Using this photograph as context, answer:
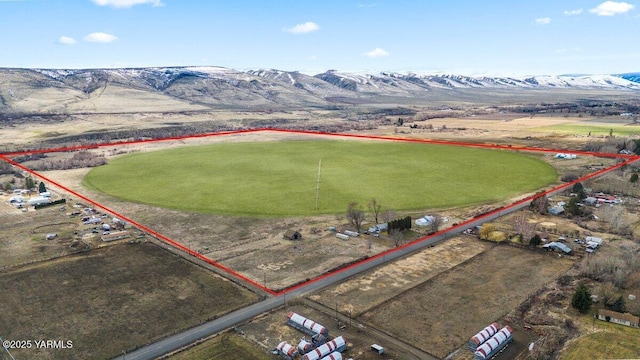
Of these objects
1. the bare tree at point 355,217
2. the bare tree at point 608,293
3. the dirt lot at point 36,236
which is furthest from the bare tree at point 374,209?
the dirt lot at point 36,236

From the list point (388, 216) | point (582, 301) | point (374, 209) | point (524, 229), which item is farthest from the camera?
point (374, 209)

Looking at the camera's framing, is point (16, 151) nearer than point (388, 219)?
No

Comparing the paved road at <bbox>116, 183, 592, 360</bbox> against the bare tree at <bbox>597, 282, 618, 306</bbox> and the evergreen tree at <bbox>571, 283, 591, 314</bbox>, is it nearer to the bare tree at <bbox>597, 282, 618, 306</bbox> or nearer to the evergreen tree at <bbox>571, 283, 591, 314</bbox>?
the evergreen tree at <bbox>571, 283, 591, 314</bbox>

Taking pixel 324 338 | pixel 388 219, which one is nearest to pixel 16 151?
pixel 388 219

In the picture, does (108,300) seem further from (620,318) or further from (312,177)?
(312,177)

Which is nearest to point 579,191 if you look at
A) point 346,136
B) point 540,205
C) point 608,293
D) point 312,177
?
point 540,205

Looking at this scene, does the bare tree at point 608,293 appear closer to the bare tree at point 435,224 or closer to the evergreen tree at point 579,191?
the bare tree at point 435,224

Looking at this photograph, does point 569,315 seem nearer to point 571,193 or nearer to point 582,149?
point 571,193
